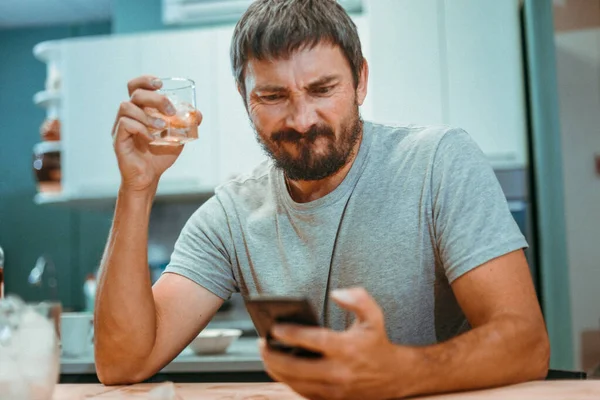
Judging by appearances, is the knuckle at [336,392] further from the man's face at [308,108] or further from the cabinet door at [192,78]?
the cabinet door at [192,78]

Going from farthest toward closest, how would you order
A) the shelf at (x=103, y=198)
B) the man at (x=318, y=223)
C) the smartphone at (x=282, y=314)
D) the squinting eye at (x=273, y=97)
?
1. the shelf at (x=103, y=198)
2. the squinting eye at (x=273, y=97)
3. the man at (x=318, y=223)
4. the smartphone at (x=282, y=314)

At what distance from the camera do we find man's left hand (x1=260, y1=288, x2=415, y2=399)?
82cm

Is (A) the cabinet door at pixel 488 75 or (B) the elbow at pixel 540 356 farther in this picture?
(A) the cabinet door at pixel 488 75

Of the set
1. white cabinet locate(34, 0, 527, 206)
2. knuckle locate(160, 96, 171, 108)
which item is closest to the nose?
knuckle locate(160, 96, 171, 108)

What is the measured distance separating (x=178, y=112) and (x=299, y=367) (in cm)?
66

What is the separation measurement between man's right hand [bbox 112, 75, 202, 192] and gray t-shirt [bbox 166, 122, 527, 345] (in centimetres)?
16

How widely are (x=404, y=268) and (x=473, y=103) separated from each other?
5.89 ft

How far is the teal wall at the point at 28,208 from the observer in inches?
182

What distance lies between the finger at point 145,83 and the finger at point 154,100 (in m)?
0.01

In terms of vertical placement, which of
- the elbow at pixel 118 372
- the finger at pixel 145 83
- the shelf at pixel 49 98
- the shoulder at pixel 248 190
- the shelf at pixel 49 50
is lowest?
the elbow at pixel 118 372

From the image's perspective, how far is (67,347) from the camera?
2.63m

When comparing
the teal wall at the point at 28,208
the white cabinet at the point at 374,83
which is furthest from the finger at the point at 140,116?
the teal wall at the point at 28,208

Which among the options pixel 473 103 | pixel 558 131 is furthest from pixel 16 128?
pixel 558 131

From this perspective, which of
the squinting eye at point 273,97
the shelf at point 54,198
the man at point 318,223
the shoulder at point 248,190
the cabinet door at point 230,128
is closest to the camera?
the man at point 318,223
